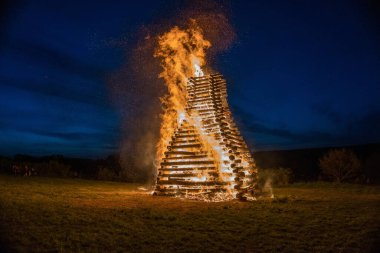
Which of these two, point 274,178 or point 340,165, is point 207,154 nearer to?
point 274,178

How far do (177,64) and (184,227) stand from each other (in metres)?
11.5

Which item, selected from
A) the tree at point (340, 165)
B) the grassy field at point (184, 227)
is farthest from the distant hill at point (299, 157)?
the grassy field at point (184, 227)

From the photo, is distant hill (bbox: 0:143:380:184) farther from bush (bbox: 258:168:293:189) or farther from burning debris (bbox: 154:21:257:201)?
burning debris (bbox: 154:21:257:201)

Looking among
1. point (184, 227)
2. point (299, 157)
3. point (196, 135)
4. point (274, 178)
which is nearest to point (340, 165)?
point (274, 178)

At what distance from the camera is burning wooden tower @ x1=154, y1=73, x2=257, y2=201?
16.1 metres

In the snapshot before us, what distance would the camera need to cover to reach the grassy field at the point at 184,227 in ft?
25.1

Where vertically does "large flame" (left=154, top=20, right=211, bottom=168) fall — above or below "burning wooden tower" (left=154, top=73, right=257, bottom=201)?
above

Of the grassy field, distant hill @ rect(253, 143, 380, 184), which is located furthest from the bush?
distant hill @ rect(253, 143, 380, 184)

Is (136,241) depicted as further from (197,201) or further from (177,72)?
(177,72)

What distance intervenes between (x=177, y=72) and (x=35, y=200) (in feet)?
32.0

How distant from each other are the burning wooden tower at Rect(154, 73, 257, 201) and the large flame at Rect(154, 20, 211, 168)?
2.55 feet

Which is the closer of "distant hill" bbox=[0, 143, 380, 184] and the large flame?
the large flame

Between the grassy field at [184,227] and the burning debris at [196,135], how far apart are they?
253 cm

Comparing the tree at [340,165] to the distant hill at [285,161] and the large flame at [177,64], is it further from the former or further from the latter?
the large flame at [177,64]
